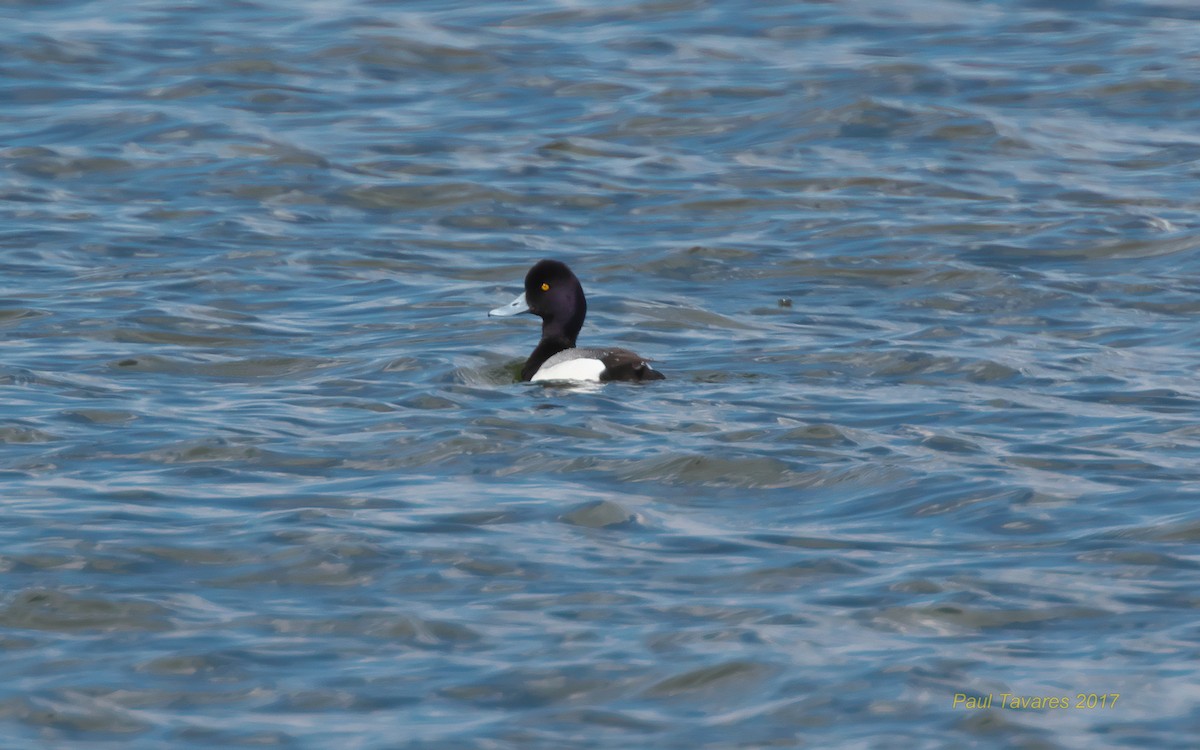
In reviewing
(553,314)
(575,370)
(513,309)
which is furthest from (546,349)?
(575,370)

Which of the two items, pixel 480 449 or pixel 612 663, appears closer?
pixel 612 663

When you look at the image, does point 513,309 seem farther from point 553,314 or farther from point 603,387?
point 603,387

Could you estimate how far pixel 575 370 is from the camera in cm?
1278

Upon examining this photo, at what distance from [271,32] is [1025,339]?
1311cm

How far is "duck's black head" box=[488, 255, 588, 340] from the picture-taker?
13.5 meters

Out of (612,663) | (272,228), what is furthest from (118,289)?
(612,663)

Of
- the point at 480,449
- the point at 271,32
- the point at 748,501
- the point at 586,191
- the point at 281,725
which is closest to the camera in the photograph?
the point at 281,725

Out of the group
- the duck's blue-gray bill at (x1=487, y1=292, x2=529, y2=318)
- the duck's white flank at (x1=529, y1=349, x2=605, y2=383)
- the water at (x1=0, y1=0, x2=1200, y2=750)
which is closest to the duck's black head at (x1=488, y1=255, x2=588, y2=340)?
the duck's blue-gray bill at (x1=487, y1=292, x2=529, y2=318)

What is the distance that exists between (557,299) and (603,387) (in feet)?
3.92

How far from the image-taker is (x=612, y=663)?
768 centimetres

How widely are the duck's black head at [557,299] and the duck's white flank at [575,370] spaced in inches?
23.8

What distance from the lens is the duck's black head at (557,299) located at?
13.5m

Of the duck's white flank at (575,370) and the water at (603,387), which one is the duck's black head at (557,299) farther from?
the duck's white flank at (575,370)

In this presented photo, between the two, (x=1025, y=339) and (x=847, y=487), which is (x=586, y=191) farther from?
(x=847, y=487)
